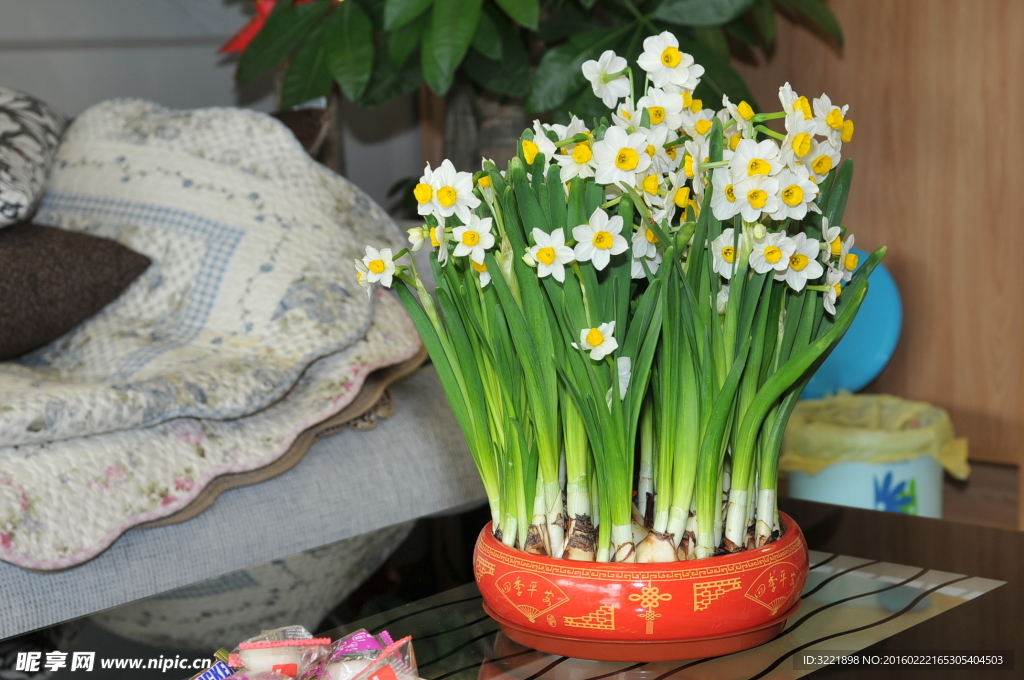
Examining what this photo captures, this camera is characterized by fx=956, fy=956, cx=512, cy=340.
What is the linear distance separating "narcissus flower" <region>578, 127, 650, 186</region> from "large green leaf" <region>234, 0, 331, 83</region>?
130cm

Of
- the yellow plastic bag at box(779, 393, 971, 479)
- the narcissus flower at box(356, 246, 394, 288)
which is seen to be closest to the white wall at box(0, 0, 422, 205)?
the yellow plastic bag at box(779, 393, 971, 479)

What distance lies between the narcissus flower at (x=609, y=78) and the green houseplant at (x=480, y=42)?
2.90 ft

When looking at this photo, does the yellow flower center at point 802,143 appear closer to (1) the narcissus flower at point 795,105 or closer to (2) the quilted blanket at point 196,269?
(1) the narcissus flower at point 795,105

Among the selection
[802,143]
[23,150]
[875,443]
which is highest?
[802,143]

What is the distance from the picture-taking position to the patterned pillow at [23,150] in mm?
1146

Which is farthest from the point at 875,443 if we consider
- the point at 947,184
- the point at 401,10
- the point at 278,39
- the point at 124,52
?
the point at 124,52

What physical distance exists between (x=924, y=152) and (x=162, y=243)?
1377 mm

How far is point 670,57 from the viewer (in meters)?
0.53

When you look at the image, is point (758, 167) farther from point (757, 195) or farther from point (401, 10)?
point (401, 10)

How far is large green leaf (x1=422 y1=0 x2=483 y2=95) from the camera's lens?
142 cm

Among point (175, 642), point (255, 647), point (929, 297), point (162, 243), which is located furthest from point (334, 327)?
point (929, 297)

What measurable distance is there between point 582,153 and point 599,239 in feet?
0.15

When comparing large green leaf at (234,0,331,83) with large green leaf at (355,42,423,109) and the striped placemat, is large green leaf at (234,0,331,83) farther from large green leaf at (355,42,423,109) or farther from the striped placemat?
the striped placemat

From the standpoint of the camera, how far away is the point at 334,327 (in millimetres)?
1094
